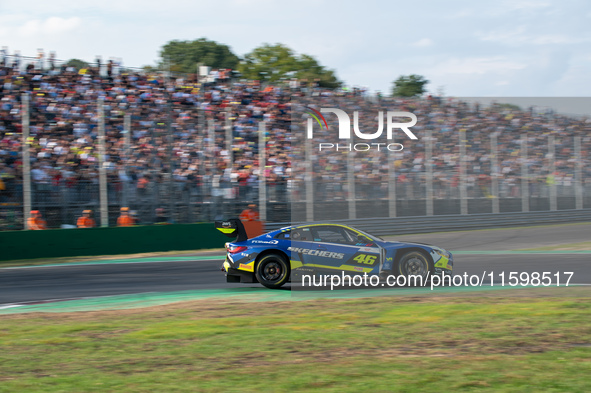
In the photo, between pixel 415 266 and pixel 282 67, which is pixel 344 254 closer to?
pixel 415 266

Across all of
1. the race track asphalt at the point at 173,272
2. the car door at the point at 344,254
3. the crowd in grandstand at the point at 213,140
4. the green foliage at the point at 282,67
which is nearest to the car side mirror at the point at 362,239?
the car door at the point at 344,254

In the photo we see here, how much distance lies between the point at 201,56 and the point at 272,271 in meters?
56.9

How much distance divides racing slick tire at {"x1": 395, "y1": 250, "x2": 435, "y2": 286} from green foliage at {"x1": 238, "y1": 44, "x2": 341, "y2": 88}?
149ft

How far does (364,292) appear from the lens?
1030cm

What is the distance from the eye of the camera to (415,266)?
34.6 feet

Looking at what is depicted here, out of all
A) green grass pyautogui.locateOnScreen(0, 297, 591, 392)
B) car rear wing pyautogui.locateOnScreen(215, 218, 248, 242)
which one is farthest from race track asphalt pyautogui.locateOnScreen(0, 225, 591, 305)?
green grass pyautogui.locateOnScreen(0, 297, 591, 392)

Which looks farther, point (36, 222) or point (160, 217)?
point (160, 217)

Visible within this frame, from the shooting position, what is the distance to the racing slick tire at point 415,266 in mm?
10492

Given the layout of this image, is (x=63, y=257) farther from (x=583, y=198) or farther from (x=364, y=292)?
(x=583, y=198)

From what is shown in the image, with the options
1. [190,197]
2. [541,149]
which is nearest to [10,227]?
[190,197]

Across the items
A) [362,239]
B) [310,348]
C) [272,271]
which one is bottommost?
[310,348]

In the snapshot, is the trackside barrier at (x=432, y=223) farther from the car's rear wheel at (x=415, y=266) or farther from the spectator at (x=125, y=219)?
the spectator at (x=125, y=219)

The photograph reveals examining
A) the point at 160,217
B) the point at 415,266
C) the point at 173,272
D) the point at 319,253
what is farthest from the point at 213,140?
the point at 415,266

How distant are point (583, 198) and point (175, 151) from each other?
44.0 feet
